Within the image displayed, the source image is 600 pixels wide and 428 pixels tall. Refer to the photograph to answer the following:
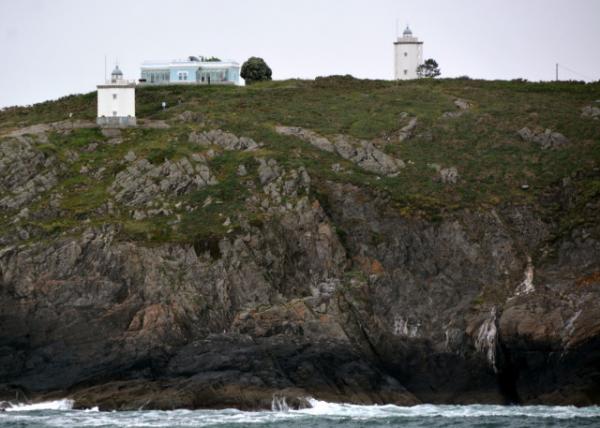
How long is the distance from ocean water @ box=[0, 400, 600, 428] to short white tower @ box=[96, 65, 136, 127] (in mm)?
35907

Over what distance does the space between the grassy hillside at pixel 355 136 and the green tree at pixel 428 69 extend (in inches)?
348

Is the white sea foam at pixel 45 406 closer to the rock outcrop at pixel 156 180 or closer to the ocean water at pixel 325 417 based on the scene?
the ocean water at pixel 325 417

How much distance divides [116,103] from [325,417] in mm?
43295

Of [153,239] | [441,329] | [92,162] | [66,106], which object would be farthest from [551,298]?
[66,106]

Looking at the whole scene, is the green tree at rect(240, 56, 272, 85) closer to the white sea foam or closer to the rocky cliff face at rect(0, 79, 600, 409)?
the rocky cliff face at rect(0, 79, 600, 409)

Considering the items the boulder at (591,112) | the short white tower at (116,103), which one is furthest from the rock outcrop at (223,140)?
the boulder at (591,112)

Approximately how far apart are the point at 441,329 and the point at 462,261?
263 inches

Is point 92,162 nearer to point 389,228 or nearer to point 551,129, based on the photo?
point 389,228

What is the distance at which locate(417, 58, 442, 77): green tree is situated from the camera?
143375 mm

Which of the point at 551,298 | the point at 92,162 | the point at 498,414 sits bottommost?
the point at 498,414

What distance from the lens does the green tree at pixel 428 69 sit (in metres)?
143

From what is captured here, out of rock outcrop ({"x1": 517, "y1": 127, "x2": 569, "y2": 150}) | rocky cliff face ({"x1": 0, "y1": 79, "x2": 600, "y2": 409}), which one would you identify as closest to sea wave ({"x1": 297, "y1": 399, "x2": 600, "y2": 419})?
rocky cliff face ({"x1": 0, "y1": 79, "x2": 600, "y2": 409})

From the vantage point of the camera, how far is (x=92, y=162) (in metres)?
112

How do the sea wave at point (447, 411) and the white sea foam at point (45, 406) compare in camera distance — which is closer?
the sea wave at point (447, 411)
